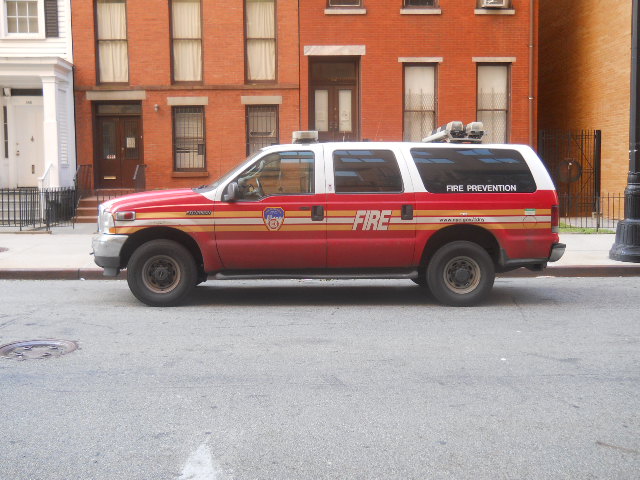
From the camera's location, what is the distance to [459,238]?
9125mm

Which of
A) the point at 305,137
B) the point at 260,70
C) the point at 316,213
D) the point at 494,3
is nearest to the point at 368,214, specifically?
the point at 316,213

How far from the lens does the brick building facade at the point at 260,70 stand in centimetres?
2008

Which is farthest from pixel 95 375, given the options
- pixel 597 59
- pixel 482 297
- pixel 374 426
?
pixel 597 59

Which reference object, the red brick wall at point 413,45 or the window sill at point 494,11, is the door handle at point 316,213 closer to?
the red brick wall at point 413,45

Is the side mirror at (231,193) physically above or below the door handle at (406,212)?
above

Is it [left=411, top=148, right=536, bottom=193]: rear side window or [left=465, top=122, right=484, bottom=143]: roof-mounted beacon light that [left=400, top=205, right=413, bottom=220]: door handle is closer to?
[left=411, top=148, right=536, bottom=193]: rear side window

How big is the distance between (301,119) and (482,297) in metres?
12.2

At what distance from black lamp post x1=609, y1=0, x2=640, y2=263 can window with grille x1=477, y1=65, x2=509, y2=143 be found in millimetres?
8403

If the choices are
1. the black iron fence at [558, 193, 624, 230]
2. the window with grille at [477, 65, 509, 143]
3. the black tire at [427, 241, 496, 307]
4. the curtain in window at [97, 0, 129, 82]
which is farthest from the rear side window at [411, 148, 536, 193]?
the curtain in window at [97, 0, 129, 82]

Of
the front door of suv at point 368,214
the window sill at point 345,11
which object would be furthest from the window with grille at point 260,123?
the front door of suv at point 368,214

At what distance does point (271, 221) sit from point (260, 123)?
1221 centimetres

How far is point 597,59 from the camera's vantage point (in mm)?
22078

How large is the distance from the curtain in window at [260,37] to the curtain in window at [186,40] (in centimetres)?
141

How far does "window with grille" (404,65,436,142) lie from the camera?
2050cm
